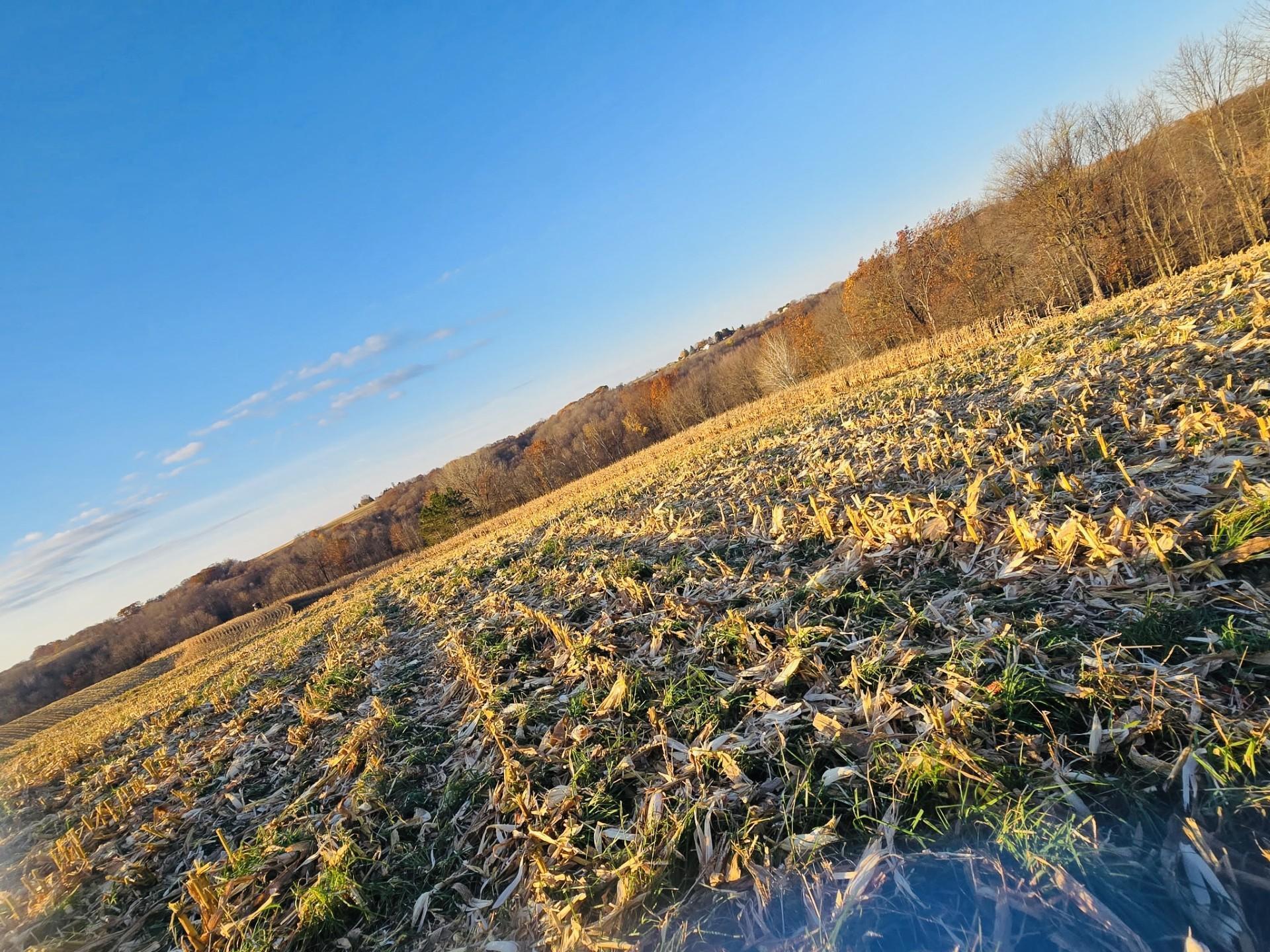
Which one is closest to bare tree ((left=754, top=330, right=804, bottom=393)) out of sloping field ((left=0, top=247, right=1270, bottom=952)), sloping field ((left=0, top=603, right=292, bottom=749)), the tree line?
the tree line

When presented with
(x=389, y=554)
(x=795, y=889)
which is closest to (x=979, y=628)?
(x=795, y=889)

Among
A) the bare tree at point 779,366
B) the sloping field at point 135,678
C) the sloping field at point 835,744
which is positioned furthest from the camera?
the bare tree at point 779,366

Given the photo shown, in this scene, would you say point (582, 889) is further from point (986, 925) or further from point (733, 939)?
point (986, 925)

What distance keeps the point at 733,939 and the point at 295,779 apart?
5.52 metres

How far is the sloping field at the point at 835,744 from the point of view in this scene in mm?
2332

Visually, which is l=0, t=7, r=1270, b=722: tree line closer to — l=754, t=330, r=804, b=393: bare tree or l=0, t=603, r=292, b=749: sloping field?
l=754, t=330, r=804, b=393: bare tree

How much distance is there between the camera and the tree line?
37125mm

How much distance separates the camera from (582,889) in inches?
117

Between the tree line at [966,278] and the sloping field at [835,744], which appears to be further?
the tree line at [966,278]

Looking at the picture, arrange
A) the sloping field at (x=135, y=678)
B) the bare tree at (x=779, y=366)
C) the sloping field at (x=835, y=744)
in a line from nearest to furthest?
the sloping field at (x=835, y=744)
the sloping field at (x=135, y=678)
the bare tree at (x=779, y=366)

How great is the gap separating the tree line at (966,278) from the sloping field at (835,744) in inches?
1346

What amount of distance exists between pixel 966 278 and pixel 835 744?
55.4 metres

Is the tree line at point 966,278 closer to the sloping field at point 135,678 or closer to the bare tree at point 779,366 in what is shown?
the bare tree at point 779,366

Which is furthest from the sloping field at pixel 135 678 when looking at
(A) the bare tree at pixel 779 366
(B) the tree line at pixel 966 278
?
(A) the bare tree at pixel 779 366
